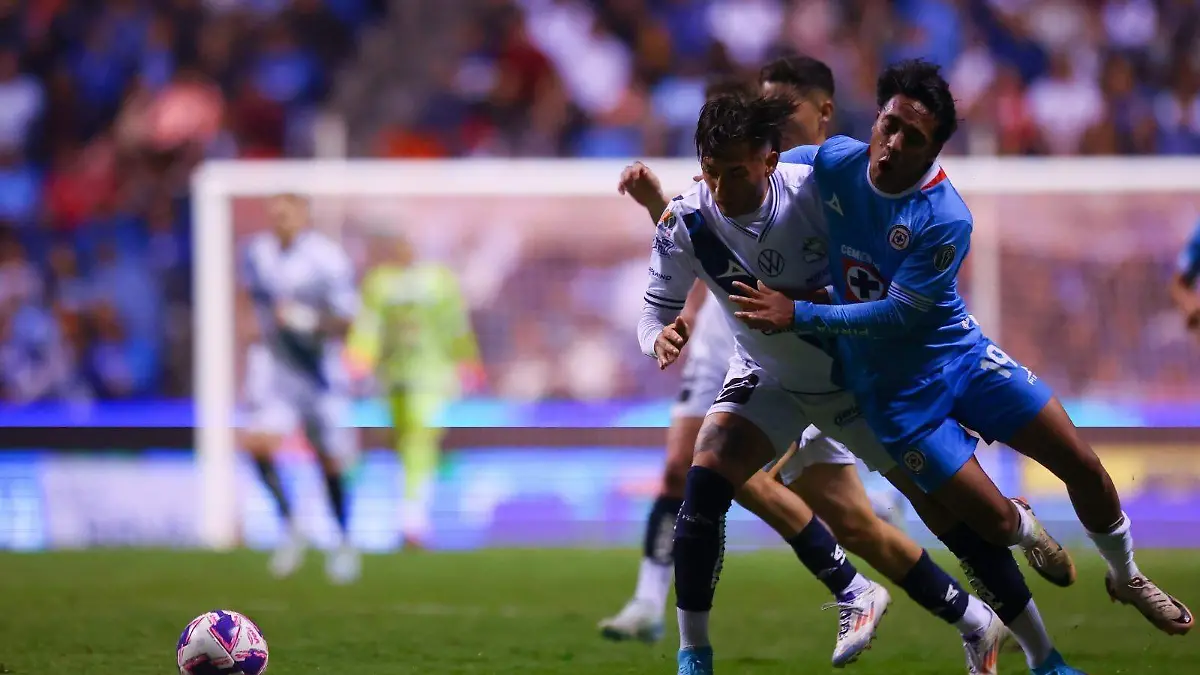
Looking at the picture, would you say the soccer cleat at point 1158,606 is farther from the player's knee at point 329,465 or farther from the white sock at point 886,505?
the player's knee at point 329,465

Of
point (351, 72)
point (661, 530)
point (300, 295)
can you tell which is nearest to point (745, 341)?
point (661, 530)

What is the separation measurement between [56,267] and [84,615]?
27.3 feet

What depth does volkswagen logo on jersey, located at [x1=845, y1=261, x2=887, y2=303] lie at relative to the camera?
5180 millimetres

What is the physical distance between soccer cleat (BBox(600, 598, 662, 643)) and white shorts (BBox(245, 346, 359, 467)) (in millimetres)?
4599

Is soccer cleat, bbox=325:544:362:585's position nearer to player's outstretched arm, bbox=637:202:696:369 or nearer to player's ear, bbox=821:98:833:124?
player's ear, bbox=821:98:833:124

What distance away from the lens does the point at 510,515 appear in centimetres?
1300

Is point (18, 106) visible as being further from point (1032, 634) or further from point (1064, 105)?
point (1032, 634)

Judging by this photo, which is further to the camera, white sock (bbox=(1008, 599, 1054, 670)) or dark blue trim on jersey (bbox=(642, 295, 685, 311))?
dark blue trim on jersey (bbox=(642, 295, 685, 311))

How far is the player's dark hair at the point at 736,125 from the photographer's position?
197 inches

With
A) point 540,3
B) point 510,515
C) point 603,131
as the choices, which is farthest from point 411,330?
point 540,3

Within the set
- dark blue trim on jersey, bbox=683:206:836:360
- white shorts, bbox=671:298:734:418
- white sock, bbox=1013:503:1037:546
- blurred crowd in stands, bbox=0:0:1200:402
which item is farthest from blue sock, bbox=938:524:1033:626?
blurred crowd in stands, bbox=0:0:1200:402

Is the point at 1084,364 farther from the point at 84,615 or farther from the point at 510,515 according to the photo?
the point at 84,615

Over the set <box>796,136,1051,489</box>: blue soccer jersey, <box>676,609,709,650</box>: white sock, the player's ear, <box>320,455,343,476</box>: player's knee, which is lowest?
<box>320,455,343,476</box>: player's knee

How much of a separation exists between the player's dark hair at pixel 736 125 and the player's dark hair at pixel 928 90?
1.26 ft
